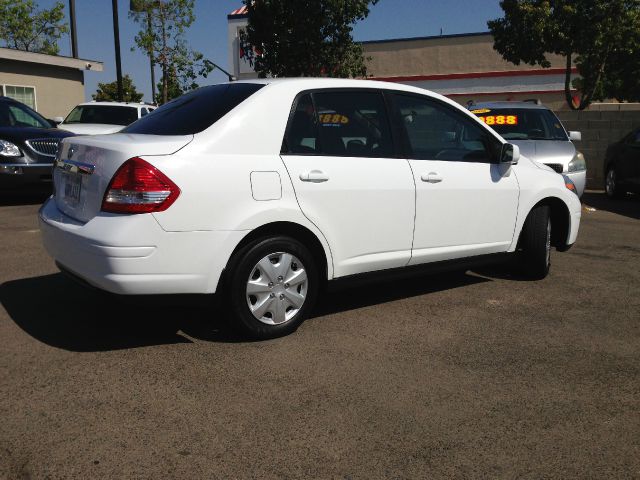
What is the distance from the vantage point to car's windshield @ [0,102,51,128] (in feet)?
36.1

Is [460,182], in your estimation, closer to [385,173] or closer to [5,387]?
[385,173]

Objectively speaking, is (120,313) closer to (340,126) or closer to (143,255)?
(143,255)

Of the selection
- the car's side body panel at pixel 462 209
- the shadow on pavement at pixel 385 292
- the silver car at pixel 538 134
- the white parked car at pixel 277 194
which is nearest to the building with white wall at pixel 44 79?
the silver car at pixel 538 134

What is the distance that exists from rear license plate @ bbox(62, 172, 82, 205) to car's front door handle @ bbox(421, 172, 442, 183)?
7.49 ft

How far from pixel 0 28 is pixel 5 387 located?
1717 inches

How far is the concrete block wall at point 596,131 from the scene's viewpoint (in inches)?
→ 565

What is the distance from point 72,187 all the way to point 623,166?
429 inches

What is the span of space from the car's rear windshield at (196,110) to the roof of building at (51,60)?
1942 centimetres

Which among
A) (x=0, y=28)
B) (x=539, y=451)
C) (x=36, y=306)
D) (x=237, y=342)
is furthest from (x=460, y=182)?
(x=0, y=28)

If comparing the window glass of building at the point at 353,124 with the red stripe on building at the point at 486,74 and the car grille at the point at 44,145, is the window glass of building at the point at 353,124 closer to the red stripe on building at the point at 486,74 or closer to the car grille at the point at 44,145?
the car grille at the point at 44,145

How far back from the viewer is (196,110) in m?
4.39

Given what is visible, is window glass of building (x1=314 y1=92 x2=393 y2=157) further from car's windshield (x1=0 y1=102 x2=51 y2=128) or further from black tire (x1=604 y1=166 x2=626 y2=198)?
black tire (x1=604 y1=166 x2=626 y2=198)

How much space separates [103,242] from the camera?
12.2ft

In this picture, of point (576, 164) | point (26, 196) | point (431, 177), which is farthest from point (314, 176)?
point (26, 196)
